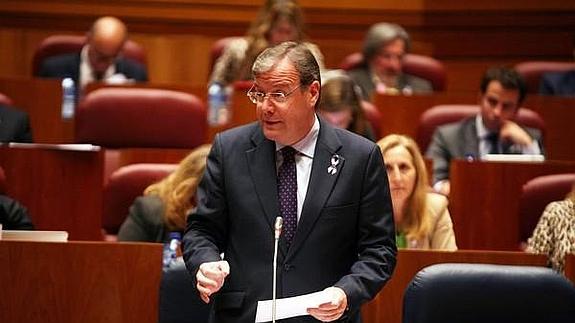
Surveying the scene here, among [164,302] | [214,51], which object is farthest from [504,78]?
[164,302]

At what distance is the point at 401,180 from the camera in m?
3.35

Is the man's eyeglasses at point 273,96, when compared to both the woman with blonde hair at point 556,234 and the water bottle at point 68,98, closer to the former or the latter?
the woman with blonde hair at point 556,234

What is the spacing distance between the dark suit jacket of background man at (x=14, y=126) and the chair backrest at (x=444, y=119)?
4.58 feet

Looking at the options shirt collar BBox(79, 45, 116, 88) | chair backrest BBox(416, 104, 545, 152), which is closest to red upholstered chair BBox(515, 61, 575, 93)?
chair backrest BBox(416, 104, 545, 152)

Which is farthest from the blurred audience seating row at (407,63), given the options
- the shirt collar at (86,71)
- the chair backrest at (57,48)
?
the shirt collar at (86,71)

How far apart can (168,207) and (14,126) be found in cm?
96

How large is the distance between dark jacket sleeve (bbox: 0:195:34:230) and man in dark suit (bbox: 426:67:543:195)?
158 centimetres

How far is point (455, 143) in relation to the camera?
4.39 m

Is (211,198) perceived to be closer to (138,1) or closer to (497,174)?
(497,174)

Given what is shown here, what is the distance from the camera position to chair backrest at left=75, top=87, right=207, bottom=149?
4.36 m

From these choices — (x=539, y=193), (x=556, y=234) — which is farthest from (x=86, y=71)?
(x=556, y=234)

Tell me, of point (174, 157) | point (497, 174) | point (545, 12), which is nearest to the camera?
point (497, 174)

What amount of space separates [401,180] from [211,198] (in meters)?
1.13

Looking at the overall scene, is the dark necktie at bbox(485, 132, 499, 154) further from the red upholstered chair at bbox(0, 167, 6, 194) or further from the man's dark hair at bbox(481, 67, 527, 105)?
the red upholstered chair at bbox(0, 167, 6, 194)
